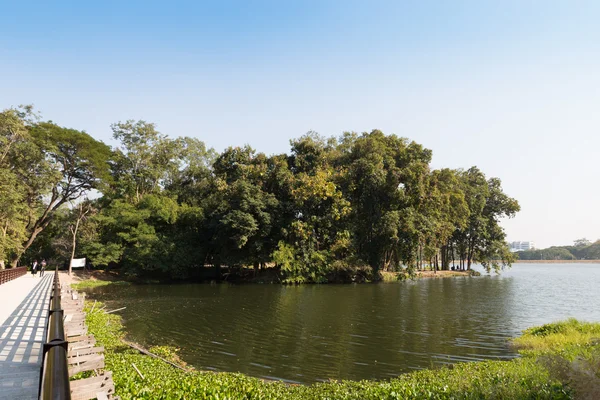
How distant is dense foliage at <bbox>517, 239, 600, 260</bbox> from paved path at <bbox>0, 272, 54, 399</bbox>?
574 ft

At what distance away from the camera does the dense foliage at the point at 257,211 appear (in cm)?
3866

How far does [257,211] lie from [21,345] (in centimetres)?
2971

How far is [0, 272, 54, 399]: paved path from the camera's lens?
21.4 feet

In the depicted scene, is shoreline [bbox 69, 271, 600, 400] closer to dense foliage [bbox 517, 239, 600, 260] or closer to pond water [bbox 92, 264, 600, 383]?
pond water [bbox 92, 264, 600, 383]

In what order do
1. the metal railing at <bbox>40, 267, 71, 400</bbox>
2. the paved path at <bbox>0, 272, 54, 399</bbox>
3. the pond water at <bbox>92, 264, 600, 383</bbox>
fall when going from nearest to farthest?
the metal railing at <bbox>40, 267, 71, 400</bbox>
the paved path at <bbox>0, 272, 54, 399</bbox>
the pond water at <bbox>92, 264, 600, 383</bbox>

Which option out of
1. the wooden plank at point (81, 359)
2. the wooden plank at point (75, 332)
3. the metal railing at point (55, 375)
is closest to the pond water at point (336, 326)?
the wooden plank at point (75, 332)

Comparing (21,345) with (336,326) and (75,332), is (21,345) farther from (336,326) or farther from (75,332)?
(336,326)

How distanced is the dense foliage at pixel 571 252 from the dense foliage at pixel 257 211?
13343 cm

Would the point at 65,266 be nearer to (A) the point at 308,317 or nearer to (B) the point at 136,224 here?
(B) the point at 136,224

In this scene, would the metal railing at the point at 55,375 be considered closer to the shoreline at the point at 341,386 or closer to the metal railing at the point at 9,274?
the shoreline at the point at 341,386

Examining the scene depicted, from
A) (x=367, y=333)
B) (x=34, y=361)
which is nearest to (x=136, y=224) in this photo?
(x=367, y=333)

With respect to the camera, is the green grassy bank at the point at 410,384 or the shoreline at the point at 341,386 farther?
the shoreline at the point at 341,386

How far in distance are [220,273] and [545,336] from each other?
36802 millimetres

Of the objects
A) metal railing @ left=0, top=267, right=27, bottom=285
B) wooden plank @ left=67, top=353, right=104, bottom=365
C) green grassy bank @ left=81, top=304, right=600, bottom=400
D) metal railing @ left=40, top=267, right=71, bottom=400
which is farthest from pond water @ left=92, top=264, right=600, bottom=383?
metal railing @ left=40, top=267, right=71, bottom=400
